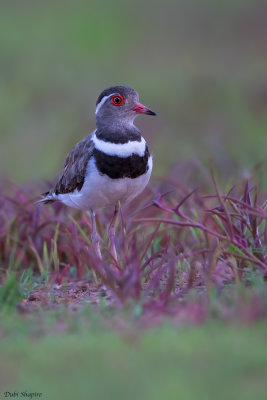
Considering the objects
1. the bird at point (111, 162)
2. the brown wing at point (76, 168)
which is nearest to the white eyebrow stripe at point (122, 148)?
the bird at point (111, 162)

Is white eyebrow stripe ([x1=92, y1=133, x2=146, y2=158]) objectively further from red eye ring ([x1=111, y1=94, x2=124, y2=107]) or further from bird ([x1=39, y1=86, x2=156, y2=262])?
red eye ring ([x1=111, y1=94, x2=124, y2=107])

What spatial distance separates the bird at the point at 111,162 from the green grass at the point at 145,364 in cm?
186

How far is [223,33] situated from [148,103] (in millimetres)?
6105

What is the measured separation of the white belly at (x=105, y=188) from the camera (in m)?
5.53

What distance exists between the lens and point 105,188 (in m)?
5.56

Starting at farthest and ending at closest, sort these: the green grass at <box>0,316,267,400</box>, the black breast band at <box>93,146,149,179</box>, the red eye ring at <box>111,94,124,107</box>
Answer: the red eye ring at <box>111,94,124,107</box> → the black breast band at <box>93,146,149,179</box> → the green grass at <box>0,316,267,400</box>

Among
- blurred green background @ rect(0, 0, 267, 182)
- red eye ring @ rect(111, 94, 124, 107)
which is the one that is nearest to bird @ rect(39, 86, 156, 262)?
red eye ring @ rect(111, 94, 124, 107)

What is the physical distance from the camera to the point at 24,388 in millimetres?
3141

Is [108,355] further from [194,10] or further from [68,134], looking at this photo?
[194,10]

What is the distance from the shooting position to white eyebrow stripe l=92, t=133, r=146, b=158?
551 centimetres

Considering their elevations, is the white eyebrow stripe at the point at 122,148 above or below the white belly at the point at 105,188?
above

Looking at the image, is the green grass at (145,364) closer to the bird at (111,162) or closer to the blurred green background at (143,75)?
the bird at (111,162)

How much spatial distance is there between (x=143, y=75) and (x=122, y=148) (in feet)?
38.5

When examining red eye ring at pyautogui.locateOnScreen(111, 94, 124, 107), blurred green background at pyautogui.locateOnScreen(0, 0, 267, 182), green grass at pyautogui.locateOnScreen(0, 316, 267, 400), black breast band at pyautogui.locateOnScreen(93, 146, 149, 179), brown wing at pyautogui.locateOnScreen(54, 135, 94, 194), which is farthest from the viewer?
blurred green background at pyautogui.locateOnScreen(0, 0, 267, 182)
